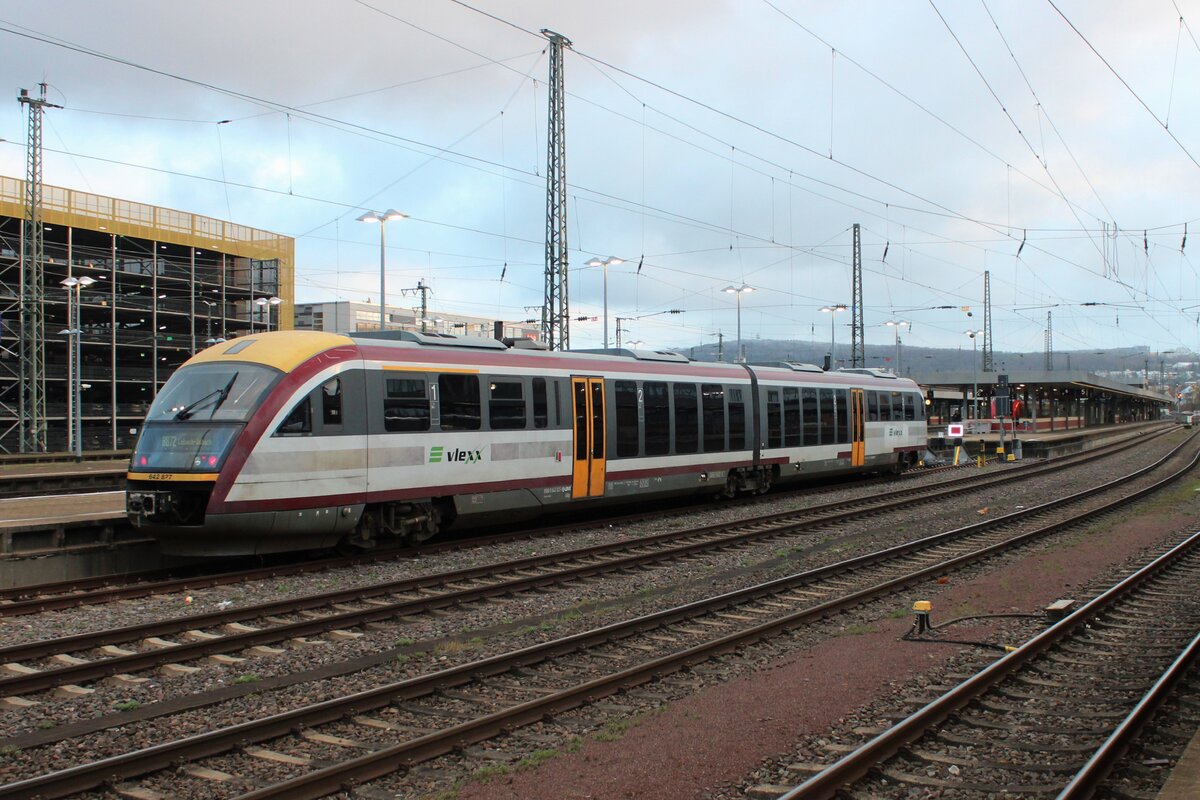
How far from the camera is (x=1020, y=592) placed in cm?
1303

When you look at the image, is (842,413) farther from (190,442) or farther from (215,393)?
(190,442)

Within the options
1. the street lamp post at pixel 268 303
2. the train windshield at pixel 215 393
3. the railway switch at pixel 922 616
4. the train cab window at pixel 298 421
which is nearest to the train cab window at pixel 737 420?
the train cab window at pixel 298 421

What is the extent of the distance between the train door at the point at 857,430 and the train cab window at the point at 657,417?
9.63 m

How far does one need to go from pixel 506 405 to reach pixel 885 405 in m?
17.6

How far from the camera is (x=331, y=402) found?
1407cm

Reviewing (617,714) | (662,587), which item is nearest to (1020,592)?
(662,587)

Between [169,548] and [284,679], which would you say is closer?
[284,679]

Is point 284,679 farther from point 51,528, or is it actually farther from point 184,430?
point 51,528

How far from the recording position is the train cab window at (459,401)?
51.9 ft

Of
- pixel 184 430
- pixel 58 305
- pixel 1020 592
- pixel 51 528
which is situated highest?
pixel 58 305

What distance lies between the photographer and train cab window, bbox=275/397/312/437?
1341 cm

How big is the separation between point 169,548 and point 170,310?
46.7 m

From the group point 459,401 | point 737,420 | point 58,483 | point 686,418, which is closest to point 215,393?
point 459,401

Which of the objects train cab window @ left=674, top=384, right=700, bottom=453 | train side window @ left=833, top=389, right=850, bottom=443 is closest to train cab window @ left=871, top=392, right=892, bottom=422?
train side window @ left=833, top=389, right=850, bottom=443
